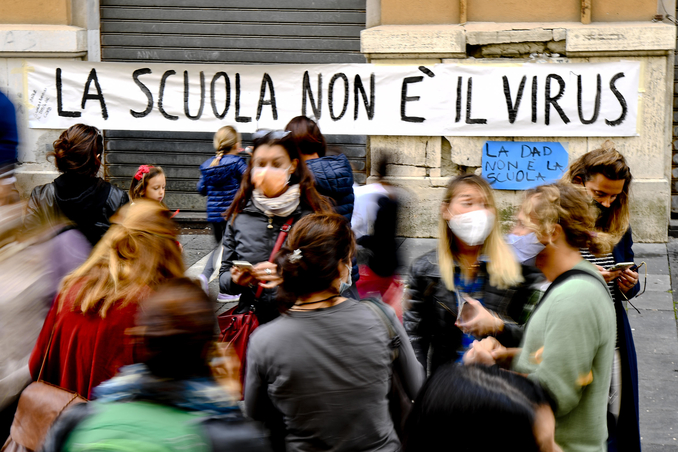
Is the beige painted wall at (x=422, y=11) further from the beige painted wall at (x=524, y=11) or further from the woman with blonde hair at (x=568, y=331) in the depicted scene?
the woman with blonde hair at (x=568, y=331)

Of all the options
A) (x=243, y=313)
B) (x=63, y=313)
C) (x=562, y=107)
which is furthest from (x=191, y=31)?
(x=63, y=313)

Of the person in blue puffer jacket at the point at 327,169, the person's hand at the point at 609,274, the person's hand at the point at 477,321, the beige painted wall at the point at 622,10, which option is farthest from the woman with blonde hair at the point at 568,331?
the beige painted wall at the point at 622,10

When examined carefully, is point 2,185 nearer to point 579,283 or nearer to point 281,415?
point 281,415

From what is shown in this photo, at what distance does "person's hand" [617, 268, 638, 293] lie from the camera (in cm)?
326

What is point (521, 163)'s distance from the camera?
324 inches

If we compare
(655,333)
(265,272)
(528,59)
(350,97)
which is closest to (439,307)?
(265,272)

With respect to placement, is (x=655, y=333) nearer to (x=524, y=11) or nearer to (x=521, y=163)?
(x=521, y=163)

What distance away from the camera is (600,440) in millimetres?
2393

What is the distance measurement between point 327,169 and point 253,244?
0.77 m

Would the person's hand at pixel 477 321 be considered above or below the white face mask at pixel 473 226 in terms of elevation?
below

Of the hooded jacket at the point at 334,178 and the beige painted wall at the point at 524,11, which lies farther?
the beige painted wall at the point at 524,11

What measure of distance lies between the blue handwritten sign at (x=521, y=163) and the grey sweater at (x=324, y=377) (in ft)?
20.3

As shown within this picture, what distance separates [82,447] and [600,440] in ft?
5.37

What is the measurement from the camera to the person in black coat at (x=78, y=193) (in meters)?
3.92
